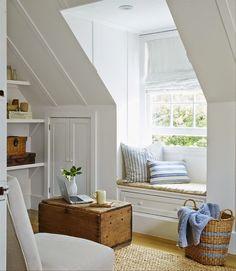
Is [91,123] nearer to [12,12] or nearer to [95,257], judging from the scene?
[12,12]

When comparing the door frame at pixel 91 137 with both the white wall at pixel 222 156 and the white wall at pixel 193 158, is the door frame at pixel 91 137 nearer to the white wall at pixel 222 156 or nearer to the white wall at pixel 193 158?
the white wall at pixel 193 158

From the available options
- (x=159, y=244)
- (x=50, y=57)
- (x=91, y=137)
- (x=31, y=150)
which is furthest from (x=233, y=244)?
(x=31, y=150)

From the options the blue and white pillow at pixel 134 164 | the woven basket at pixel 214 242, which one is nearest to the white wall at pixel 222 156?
the woven basket at pixel 214 242

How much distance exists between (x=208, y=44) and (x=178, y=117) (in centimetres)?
149

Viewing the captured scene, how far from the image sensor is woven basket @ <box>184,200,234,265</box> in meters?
3.27

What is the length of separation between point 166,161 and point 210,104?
3.73 feet

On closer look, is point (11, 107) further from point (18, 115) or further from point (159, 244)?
point (159, 244)

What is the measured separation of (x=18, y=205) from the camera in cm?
206

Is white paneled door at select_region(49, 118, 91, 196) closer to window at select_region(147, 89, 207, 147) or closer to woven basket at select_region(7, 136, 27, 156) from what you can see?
woven basket at select_region(7, 136, 27, 156)

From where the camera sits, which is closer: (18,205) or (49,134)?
(18,205)

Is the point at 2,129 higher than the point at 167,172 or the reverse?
higher

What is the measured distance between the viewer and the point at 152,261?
3.38 metres

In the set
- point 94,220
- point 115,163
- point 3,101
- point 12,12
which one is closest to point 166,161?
point 115,163

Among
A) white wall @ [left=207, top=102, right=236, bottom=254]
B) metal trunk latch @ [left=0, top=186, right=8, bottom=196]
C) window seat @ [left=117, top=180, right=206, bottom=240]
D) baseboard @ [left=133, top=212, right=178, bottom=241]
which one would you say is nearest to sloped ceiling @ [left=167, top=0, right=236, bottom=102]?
white wall @ [left=207, top=102, right=236, bottom=254]
